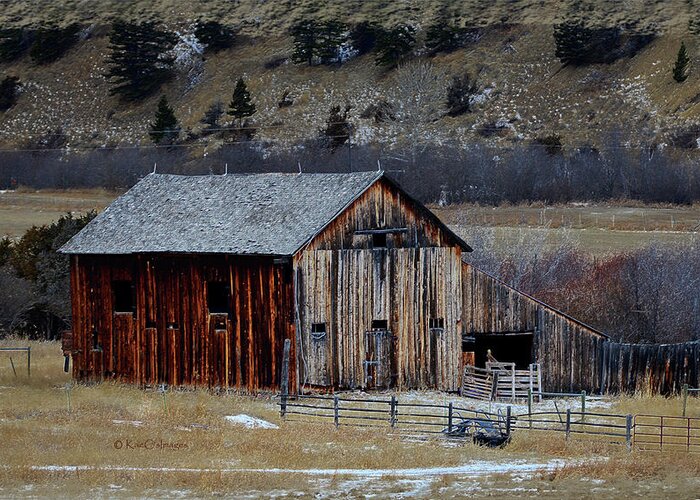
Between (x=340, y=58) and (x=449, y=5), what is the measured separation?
57.3ft

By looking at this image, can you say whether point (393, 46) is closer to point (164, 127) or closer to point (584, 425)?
point (164, 127)

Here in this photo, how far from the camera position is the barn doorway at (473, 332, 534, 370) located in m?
46.7

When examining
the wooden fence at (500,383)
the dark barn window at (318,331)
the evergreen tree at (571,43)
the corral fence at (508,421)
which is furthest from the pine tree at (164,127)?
the corral fence at (508,421)

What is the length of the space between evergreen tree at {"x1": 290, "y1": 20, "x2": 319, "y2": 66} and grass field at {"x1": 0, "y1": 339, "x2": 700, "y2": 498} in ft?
319

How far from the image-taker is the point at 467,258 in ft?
193

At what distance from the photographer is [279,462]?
29422mm

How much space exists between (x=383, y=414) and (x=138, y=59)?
10320 cm

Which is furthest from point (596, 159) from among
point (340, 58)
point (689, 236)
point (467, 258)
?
point (340, 58)

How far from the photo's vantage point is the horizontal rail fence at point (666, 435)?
105 ft

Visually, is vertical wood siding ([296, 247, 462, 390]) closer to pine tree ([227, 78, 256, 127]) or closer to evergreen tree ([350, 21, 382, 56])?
pine tree ([227, 78, 256, 127])

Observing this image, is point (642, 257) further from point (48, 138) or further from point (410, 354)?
point (48, 138)

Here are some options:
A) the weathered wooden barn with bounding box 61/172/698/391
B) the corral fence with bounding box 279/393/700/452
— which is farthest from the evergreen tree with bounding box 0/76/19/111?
the corral fence with bounding box 279/393/700/452

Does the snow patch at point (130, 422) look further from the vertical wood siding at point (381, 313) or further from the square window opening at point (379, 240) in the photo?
the square window opening at point (379, 240)

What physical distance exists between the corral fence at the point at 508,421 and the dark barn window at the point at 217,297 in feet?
12.8
